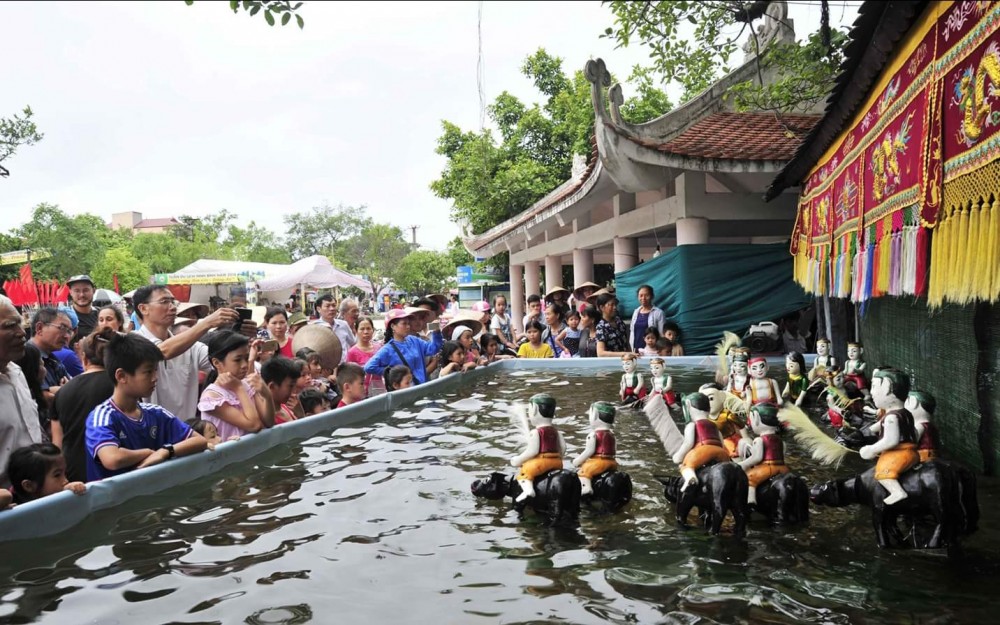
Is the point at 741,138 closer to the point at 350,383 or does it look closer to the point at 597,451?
the point at 350,383

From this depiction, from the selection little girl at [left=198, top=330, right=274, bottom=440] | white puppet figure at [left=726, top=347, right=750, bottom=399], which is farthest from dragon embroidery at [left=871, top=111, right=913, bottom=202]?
little girl at [left=198, top=330, right=274, bottom=440]

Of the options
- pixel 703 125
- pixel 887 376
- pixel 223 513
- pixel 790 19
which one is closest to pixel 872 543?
pixel 887 376

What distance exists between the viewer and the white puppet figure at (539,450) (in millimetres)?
4805

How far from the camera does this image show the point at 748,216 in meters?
13.6

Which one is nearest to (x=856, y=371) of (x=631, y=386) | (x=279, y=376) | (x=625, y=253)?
(x=631, y=386)

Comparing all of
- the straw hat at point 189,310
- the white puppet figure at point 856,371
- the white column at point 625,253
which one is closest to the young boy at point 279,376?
the straw hat at point 189,310

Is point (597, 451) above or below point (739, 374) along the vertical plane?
below

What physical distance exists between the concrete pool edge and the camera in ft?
20.6

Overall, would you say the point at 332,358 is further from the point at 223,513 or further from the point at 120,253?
the point at 120,253

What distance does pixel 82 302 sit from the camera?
9.38 m

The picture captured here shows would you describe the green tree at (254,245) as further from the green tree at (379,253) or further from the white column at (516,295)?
the white column at (516,295)

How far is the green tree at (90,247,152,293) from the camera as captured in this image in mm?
47688

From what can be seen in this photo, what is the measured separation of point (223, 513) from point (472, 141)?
2651 cm

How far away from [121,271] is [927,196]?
2052 inches
